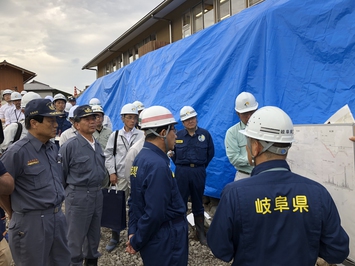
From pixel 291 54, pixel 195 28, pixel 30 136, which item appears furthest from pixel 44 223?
pixel 195 28

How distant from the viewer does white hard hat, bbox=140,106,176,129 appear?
242cm

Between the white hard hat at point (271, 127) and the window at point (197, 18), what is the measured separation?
9.90 meters

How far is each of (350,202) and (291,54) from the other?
8.00 feet

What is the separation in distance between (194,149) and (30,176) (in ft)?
8.61

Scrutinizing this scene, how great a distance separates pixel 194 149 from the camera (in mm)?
4672

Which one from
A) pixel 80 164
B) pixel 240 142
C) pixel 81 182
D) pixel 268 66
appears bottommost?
pixel 81 182

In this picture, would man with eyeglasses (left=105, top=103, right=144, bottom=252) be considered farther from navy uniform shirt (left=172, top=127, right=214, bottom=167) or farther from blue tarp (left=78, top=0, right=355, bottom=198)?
blue tarp (left=78, top=0, right=355, bottom=198)

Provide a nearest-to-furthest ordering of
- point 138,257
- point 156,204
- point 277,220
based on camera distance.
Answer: point 277,220 → point 156,204 → point 138,257

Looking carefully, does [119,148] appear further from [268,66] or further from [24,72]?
[24,72]

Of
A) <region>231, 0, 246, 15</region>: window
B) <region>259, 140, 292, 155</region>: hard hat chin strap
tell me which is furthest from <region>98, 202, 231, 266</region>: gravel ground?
<region>231, 0, 246, 15</region>: window

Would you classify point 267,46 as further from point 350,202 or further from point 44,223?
point 44,223

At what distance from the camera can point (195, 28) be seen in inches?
444

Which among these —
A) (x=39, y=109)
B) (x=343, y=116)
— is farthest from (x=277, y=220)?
(x=343, y=116)

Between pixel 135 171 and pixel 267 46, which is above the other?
pixel 267 46
